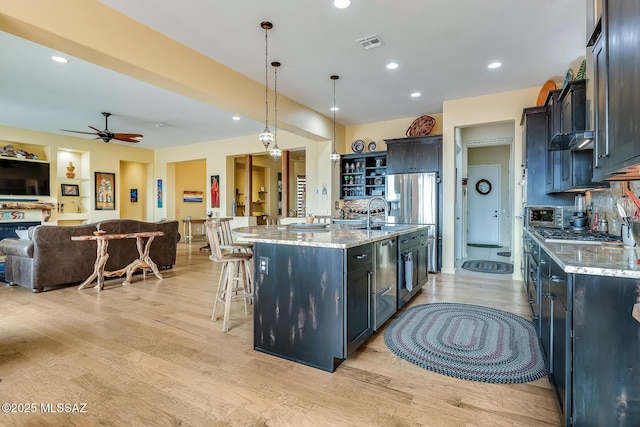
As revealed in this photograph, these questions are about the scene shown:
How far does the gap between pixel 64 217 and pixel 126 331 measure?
7.36 m

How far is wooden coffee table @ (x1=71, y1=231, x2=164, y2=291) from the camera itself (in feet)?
15.1

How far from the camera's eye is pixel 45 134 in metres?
7.85

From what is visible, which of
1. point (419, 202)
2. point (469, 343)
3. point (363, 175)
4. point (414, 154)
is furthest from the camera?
point (363, 175)

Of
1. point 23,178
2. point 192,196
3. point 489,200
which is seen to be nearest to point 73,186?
point 23,178

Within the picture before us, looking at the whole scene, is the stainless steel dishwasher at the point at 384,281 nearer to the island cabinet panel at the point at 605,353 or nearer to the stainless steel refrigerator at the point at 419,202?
the island cabinet panel at the point at 605,353

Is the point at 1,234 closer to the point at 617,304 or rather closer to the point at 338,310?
the point at 338,310

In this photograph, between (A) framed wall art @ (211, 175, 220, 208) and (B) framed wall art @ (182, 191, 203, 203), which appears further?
(B) framed wall art @ (182, 191, 203, 203)

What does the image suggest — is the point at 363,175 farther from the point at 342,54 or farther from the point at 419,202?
the point at 342,54

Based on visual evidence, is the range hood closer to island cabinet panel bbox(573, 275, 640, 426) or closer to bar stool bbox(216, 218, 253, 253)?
island cabinet panel bbox(573, 275, 640, 426)

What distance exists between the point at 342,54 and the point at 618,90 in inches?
115

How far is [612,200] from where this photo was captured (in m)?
2.86

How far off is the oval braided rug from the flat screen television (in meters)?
9.01

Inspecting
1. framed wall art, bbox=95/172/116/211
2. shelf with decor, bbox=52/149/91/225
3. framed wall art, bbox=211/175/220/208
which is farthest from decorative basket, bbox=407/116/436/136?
shelf with decor, bbox=52/149/91/225

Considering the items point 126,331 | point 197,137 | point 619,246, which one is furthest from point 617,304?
point 197,137
